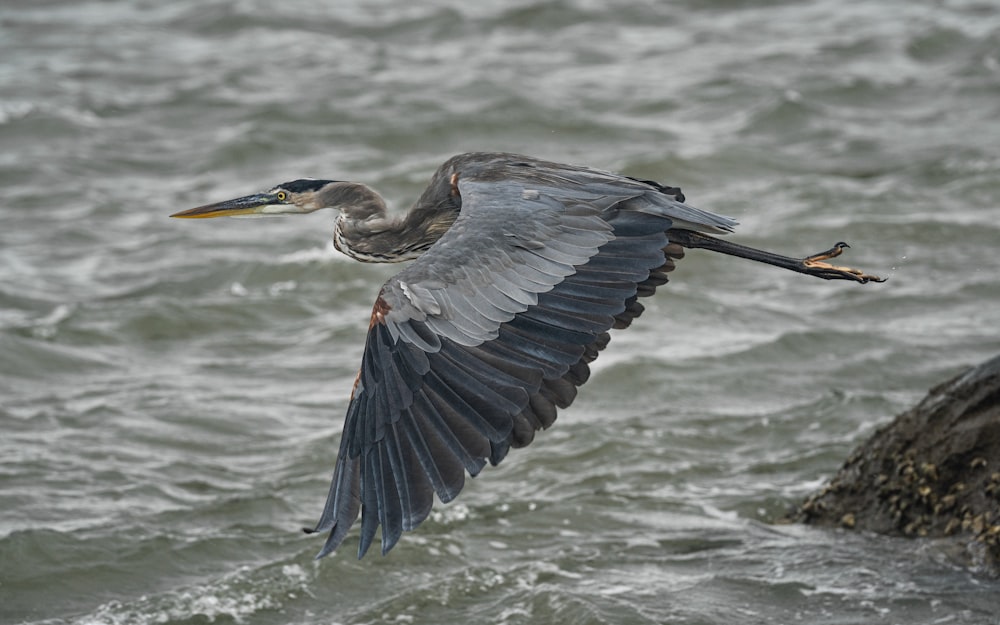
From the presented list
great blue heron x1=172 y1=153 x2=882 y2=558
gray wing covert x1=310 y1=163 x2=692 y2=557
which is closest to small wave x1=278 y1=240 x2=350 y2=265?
great blue heron x1=172 y1=153 x2=882 y2=558

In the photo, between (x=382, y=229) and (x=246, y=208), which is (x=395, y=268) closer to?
(x=246, y=208)

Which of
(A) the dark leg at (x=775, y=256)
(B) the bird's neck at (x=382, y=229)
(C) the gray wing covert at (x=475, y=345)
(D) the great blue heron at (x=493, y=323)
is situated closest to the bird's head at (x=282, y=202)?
(B) the bird's neck at (x=382, y=229)

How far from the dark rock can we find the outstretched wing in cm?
140

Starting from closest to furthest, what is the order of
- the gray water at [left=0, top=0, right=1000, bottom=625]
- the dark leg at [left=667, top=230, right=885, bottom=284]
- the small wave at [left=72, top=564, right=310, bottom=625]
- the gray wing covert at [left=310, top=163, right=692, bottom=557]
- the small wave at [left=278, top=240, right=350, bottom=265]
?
the gray wing covert at [left=310, top=163, right=692, bottom=557]
the dark leg at [left=667, top=230, right=885, bottom=284]
the small wave at [left=72, top=564, right=310, bottom=625]
the gray water at [left=0, top=0, right=1000, bottom=625]
the small wave at [left=278, top=240, right=350, bottom=265]

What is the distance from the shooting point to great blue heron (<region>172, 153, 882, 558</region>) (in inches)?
202

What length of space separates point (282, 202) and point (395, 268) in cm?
498

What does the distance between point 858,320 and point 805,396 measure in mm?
1569

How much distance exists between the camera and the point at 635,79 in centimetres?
1758

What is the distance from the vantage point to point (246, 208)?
7.37 metres

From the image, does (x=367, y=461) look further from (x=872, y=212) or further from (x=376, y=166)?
(x=376, y=166)

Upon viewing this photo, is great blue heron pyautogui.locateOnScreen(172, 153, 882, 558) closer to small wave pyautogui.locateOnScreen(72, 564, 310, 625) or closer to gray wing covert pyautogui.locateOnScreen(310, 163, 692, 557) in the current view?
gray wing covert pyautogui.locateOnScreen(310, 163, 692, 557)

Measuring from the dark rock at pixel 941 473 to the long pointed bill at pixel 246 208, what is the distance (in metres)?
3.05

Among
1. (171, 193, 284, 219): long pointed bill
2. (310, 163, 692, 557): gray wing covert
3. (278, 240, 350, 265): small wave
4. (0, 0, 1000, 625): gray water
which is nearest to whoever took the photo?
(310, 163, 692, 557): gray wing covert

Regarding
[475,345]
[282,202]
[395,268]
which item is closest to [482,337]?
[475,345]
